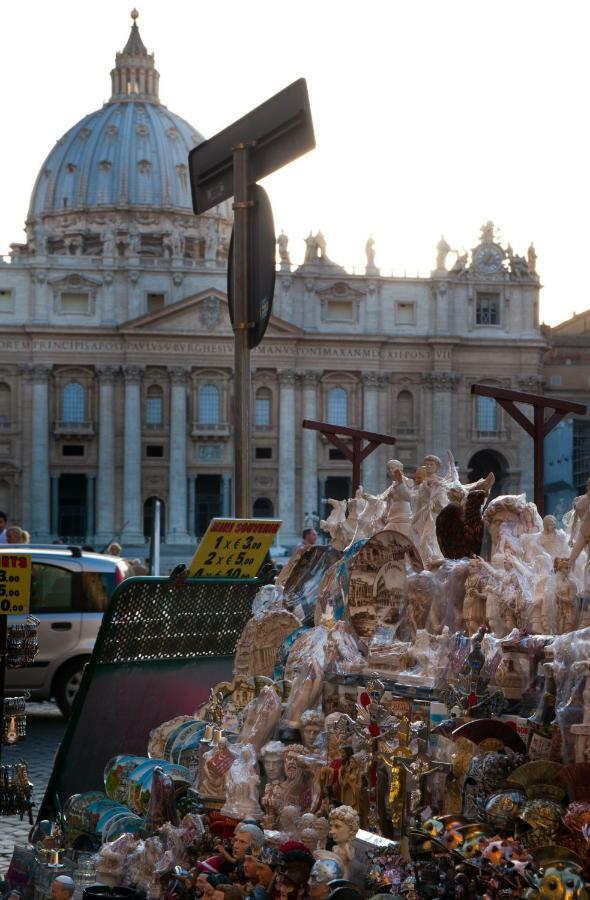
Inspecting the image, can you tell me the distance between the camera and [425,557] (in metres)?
6.99

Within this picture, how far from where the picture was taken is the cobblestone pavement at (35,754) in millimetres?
7480

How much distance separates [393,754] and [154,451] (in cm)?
5625

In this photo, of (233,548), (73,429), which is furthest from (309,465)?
(233,548)

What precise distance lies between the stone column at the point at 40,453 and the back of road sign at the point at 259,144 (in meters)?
52.9

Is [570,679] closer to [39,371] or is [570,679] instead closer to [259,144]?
[259,144]

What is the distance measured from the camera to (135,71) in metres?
89.8

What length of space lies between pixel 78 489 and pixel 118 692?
182 feet

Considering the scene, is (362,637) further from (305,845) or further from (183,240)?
(183,240)

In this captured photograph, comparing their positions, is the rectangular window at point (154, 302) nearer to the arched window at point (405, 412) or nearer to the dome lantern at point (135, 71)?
the arched window at point (405, 412)

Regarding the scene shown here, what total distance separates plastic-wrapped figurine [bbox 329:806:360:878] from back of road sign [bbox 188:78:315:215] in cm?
278

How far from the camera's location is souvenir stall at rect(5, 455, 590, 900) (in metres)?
4.61

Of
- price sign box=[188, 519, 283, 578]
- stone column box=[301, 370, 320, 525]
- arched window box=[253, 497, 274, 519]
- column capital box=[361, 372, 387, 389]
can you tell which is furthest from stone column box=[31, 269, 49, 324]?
price sign box=[188, 519, 283, 578]

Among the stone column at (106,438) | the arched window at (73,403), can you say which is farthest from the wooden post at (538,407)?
the arched window at (73,403)

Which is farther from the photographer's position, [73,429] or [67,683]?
[73,429]
